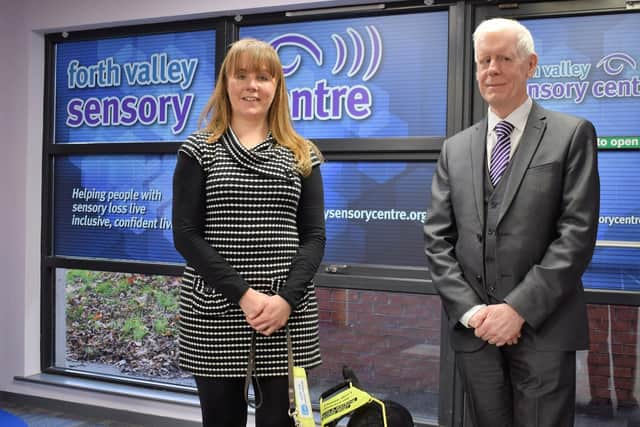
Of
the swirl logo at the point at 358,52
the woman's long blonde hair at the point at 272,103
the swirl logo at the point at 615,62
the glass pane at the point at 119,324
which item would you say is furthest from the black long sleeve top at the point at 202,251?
the glass pane at the point at 119,324

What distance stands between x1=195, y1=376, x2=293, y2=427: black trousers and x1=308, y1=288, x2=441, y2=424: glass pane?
1.47 m

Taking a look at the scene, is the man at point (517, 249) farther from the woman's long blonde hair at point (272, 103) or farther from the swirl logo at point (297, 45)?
the swirl logo at point (297, 45)

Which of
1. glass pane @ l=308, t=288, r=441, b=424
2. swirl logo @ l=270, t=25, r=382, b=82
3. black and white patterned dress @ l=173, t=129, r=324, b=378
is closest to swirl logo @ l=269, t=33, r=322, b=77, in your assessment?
swirl logo @ l=270, t=25, r=382, b=82

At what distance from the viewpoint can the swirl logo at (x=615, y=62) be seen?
9.32 feet

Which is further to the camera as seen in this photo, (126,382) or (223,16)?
(126,382)

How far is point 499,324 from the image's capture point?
182 centimetres

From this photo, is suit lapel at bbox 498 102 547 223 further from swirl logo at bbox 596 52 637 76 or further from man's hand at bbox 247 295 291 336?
swirl logo at bbox 596 52 637 76

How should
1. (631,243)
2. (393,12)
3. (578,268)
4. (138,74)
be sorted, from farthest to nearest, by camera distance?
(138,74), (393,12), (631,243), (578,268)

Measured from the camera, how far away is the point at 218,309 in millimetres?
1841

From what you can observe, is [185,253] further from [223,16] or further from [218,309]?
[223,16]

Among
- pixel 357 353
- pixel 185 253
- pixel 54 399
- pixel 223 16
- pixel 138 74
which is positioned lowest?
pixel 54 399

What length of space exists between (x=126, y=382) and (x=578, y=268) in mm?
2796

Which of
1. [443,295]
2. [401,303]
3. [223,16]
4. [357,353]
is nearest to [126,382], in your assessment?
[357,353]

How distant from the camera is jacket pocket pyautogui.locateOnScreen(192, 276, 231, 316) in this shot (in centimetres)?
184
